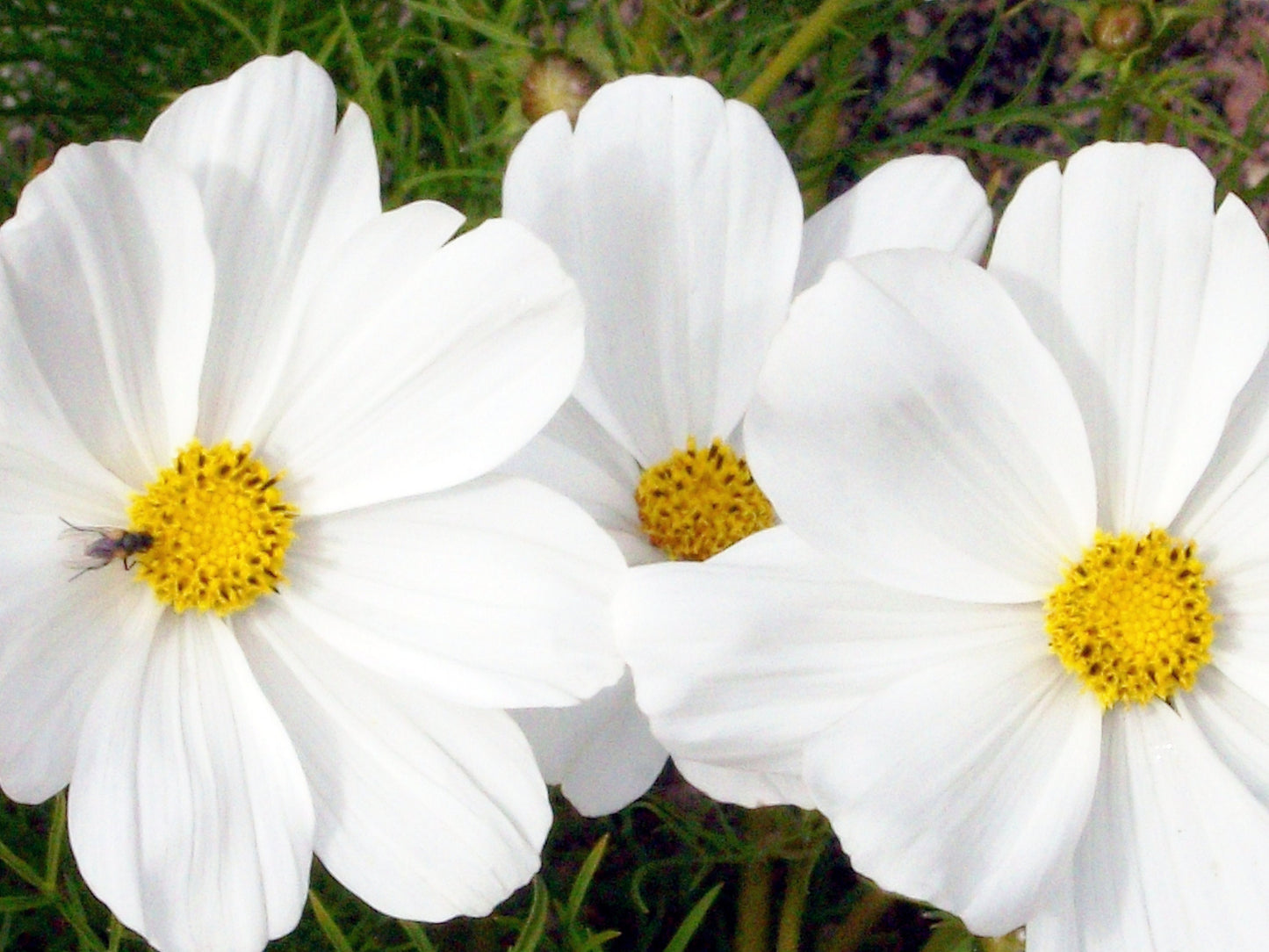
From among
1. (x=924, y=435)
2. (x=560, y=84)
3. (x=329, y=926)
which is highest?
(x=560, y=84)

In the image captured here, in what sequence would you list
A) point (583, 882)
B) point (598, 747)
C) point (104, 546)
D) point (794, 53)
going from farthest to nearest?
1. point (794, 53)
2. point (583, 882)
3. point (598, 747)
4. point (104, 546)

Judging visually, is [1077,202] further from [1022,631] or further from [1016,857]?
[1016,857]

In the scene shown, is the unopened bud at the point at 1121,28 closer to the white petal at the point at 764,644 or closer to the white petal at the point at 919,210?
the white petal at the point at 919,210

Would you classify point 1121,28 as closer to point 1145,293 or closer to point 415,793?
point 1145,293

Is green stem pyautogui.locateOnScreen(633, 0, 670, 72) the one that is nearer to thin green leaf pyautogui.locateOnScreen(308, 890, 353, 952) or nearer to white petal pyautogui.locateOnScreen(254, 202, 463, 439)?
white petal pyautogui.locateOnScreen(254, 202, 463, 439)

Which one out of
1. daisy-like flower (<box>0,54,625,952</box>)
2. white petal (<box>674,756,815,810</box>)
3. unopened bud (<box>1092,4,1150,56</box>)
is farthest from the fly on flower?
unopened bud (<box>1092,4,1150,56</box>)

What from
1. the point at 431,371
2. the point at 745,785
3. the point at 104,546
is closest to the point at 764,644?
the point at 745,785

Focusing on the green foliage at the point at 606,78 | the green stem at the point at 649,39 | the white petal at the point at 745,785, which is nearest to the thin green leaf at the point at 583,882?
the green foliage at the point at 606,78
